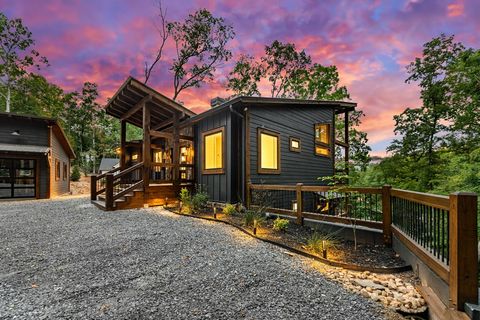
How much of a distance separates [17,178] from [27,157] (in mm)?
1225

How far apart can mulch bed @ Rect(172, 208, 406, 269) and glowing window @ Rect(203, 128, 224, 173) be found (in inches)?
111

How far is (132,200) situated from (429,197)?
7688mm

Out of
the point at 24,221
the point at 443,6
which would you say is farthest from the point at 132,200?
the point at 443,6

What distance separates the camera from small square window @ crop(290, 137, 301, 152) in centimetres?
915

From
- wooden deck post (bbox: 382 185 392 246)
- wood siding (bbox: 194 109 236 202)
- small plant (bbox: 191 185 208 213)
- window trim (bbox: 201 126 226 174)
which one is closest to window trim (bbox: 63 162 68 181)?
wood siding (bbox: 194 109 236 202)

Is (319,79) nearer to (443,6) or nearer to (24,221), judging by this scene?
(443,6)

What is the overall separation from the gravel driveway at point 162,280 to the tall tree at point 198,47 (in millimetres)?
18699

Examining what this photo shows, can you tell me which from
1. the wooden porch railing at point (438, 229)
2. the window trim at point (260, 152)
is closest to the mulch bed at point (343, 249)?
the wooden porch railing at point (438, 229)

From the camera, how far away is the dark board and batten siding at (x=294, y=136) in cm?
755

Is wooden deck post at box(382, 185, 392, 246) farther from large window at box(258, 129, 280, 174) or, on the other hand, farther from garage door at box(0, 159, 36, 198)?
garage door at box(0, 159, 36, 198)

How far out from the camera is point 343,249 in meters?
4.18

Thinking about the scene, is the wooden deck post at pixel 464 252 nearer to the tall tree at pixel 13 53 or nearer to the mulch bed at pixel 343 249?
the mulch bed at pixel 343 249

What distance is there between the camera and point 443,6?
8.36m

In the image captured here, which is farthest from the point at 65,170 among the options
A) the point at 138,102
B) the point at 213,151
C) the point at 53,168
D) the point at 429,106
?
the point at 429,106
